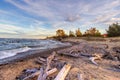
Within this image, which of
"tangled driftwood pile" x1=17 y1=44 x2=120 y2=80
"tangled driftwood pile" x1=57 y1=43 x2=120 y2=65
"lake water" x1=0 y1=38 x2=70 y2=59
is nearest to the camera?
"tangled driftwood pile" x1=17 y1=44 x2=120 y2=80

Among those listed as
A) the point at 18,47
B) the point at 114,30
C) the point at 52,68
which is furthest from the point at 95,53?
the point at 114,30

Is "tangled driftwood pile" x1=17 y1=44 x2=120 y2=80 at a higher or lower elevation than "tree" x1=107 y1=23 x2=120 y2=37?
lower

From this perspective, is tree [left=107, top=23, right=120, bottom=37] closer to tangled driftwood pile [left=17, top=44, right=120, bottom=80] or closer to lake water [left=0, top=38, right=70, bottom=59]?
lake water [left=0, top=38, right=70, bottom=59]

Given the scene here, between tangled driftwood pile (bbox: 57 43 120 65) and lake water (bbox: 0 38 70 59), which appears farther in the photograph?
lake water (bbox: 0 38 70 59)

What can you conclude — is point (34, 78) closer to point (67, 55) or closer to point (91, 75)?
point (91, 75)

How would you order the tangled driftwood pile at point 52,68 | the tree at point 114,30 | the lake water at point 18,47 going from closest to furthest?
the tangled driftwood pile at point 52,68 → the lake water at point 18,47 → the tree at point 114,30

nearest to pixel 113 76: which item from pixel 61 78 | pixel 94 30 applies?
pixel 61 78

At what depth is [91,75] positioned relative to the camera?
695cm

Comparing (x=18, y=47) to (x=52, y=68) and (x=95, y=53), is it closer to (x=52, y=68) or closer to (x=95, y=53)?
(x=95, y=53)

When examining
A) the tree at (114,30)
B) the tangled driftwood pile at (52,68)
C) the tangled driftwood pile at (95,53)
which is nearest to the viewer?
the tangled driftwood pile at (52,68)

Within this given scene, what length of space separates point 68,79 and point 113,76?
2303 mm

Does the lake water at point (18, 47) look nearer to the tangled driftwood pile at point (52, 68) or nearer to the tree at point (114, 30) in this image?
the tangled driftwood pile at point (52, 68)

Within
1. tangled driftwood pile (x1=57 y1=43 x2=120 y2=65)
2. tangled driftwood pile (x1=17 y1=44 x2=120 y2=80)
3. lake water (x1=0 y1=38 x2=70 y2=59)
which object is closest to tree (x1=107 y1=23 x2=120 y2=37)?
lake water (x1=0 y1=38 x2=70 y2=59)

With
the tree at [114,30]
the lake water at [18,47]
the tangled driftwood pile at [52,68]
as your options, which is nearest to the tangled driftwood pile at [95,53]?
the tangled driftwood pile at [52,68]
